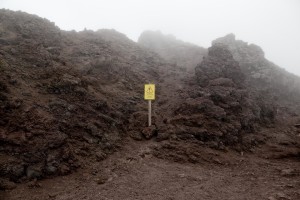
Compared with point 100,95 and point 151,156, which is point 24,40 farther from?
point 151,156

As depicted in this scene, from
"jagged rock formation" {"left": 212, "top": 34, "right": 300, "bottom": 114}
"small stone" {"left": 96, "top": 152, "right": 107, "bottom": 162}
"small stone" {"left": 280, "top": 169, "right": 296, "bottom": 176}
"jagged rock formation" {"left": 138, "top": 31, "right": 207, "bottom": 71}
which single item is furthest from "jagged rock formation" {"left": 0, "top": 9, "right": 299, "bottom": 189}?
"jagged rock formation" {"left": 138, "top": 31, "right": 207, "bottom": 71}

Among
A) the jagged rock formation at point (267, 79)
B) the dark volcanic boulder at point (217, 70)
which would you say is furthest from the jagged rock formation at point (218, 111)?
the jagged rock formation at point (267, 79)

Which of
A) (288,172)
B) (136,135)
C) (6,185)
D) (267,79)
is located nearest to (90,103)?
(136,135)

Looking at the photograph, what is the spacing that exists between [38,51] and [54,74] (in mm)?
2751

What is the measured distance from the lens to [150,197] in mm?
7469

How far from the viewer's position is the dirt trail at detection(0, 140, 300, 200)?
296 inches

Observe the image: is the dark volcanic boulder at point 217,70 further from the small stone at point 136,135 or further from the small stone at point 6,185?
the small stone at point 6,185

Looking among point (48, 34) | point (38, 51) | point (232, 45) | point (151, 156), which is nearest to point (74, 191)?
point (151, 156)

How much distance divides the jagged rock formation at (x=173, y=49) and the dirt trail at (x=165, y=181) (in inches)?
521

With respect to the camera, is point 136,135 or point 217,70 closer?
point 136,135

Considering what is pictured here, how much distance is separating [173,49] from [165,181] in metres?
24.3

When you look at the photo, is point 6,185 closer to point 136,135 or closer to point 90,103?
point 90,103

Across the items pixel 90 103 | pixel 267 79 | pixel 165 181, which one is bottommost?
pixel 165 181

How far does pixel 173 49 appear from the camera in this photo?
31.2 m
